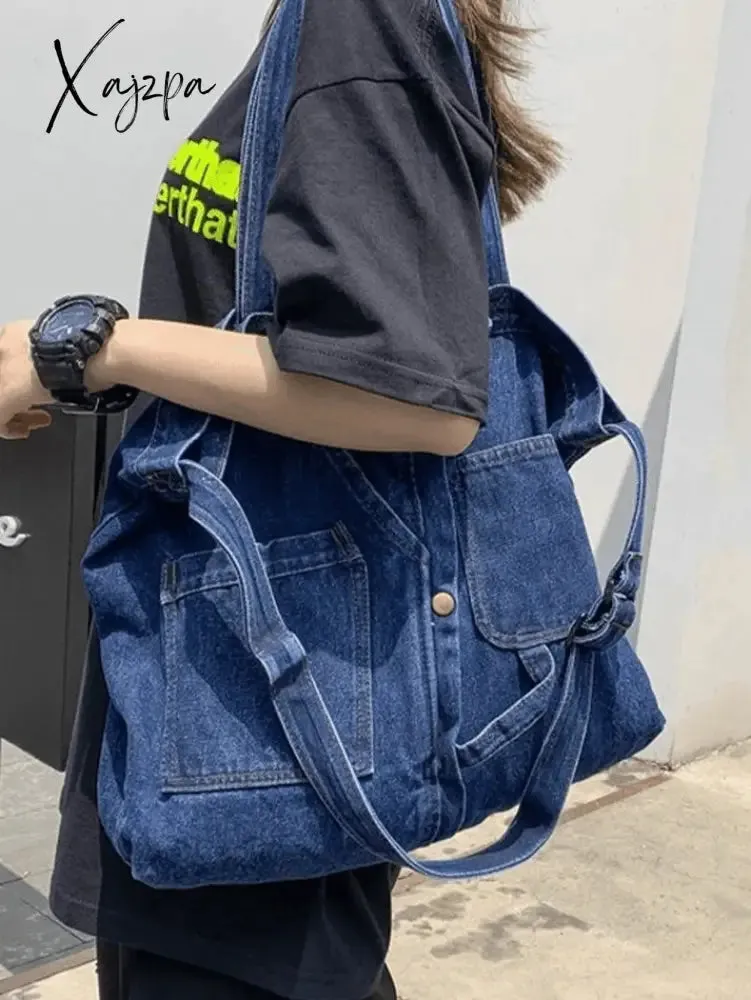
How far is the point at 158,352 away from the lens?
116 centimetres

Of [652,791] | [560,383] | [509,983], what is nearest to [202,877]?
[560,383]

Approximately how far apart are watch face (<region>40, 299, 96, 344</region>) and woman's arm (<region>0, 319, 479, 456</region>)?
3 cm

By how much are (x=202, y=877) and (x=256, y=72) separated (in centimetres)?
74

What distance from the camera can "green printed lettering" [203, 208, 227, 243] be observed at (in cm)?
128

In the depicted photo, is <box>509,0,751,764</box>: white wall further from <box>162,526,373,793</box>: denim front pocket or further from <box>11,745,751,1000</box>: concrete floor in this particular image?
<box>162,526,373,793</box>: denim front pocket

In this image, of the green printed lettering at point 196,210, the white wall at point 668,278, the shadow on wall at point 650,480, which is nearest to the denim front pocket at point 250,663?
the green printed lettering at point 196,210

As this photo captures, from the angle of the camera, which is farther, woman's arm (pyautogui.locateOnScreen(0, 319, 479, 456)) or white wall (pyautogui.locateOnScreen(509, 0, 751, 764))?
white wall (pyautogui.locateOnScreen(509, 0, 751, 764))

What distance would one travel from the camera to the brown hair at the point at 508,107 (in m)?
1.27

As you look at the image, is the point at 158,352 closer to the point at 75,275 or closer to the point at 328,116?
the point at 328,116

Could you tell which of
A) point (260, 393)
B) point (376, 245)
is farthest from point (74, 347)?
point (376, 245)

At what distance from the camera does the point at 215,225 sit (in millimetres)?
1285

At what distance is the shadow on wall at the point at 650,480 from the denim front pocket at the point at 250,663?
286 centimetres

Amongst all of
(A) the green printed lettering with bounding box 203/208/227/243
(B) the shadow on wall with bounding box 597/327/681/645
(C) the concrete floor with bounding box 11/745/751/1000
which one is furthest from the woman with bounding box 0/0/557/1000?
(B) the shadow on wall with bounding box 597/327/681/645

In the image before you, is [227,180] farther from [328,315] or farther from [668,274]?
[668,274]
